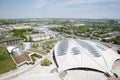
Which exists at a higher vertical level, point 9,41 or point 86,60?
point 86,60

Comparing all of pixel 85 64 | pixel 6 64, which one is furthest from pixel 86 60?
pixel 6 64

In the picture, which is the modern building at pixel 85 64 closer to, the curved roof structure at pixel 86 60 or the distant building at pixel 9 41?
the curved roof structure at pixel 86 60

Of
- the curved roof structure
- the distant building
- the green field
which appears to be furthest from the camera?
the distant building

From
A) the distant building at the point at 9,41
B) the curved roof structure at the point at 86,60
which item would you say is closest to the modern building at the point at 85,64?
the curved roof structure at the point at 86,60

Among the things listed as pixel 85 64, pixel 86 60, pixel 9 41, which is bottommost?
pixel 9 41

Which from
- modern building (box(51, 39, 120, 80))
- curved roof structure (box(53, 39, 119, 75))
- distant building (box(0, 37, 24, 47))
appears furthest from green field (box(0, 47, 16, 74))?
distant building (box(0, 37, 24, 47))

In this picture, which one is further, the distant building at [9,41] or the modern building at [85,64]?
the distant building at [9,41]

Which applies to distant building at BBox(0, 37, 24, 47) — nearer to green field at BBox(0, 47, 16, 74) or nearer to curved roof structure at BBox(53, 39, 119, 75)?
green field at BBox(0, 47, 16, 74)

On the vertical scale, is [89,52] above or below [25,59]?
above

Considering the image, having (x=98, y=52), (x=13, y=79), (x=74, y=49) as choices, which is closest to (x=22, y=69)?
(x=13, y=79)

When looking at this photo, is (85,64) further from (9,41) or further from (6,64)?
(9,41)

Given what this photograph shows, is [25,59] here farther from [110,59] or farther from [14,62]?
[110,59]
